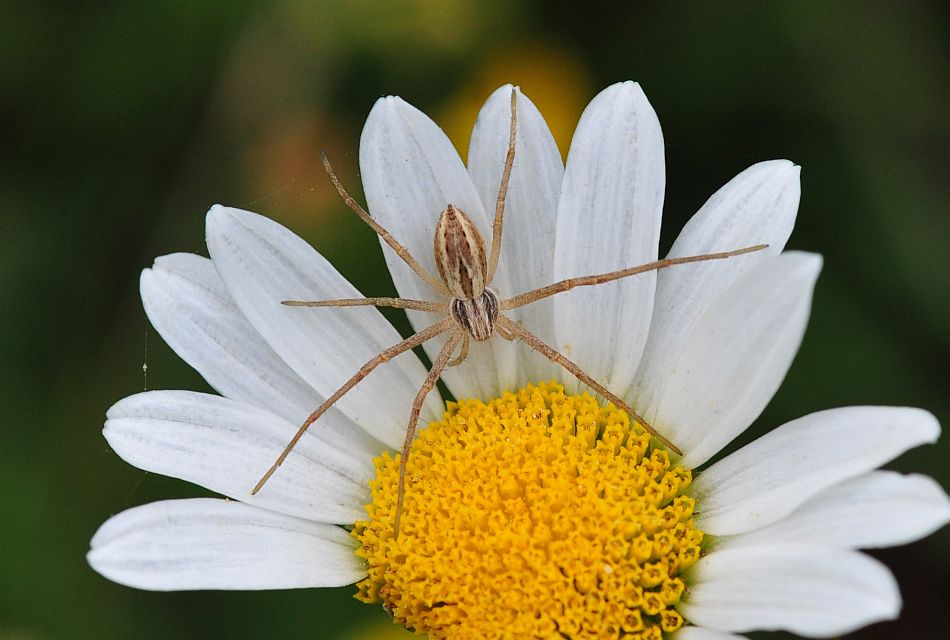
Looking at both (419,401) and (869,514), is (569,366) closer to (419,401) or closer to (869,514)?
(419,401)

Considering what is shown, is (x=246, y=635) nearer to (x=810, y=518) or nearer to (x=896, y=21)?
(x=810, y=518)

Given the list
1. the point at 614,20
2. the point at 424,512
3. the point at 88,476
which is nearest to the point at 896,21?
the point at 614,20

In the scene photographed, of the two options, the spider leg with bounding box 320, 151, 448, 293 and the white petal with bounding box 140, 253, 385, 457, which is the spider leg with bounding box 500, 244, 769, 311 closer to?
the spider leg with bounding box 320, 151, 448, 293

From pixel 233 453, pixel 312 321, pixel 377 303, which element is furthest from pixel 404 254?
pixel 233 453

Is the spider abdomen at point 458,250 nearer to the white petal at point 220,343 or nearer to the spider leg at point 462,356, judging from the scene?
the spider leg at point 462,356

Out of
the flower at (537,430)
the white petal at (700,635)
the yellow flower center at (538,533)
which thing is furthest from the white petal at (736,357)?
the white petal at (700,635)
